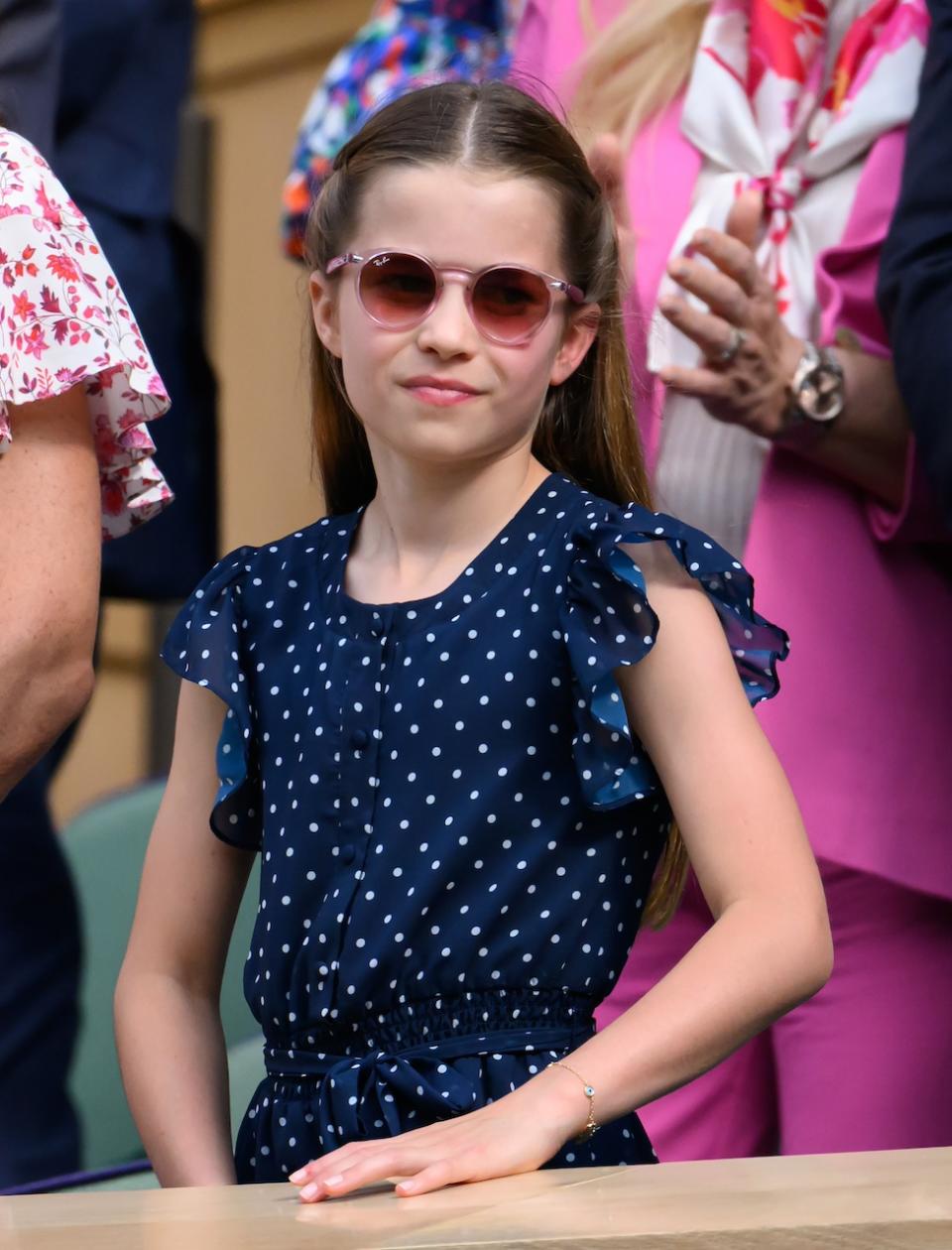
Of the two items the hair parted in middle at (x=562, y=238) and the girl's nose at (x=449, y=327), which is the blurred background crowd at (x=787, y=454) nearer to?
the hair parted in middle at (x=562, y=238)

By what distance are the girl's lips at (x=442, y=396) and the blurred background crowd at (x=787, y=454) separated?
16.1 inches

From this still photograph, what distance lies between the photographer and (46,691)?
Result: 1925 mm

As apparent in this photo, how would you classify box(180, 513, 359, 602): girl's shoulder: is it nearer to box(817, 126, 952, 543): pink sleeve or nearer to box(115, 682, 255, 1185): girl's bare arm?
box(115, 682, 255, 1185): girl's bare arm

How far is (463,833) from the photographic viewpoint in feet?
5.65

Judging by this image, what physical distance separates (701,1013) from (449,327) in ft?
1.89

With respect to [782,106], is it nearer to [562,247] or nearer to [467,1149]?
[562,247]

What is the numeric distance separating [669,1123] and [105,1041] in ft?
5.20

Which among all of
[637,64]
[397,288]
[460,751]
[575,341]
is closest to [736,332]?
[575,341]

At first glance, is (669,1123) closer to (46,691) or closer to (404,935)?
(404,935)

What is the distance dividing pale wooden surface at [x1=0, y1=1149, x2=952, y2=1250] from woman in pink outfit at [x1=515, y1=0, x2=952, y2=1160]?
78 cm

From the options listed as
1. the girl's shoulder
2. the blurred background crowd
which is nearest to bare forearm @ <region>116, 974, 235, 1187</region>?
the girl's shoulder

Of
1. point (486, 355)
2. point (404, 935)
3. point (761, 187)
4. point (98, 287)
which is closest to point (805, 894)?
point (404, 935)

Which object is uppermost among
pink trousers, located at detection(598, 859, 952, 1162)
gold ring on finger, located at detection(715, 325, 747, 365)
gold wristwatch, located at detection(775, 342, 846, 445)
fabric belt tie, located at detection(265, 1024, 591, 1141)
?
gold ring on finger, located at detection(715, 325, 747, 365)

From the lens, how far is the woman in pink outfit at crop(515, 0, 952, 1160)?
2182 millimetres
